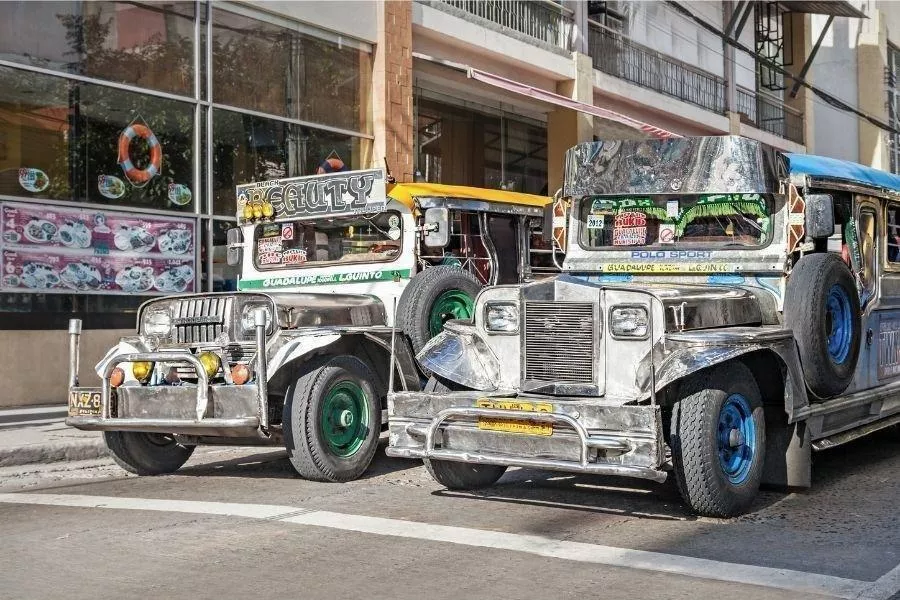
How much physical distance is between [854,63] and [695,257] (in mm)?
29995

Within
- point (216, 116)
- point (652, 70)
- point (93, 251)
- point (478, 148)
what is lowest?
point (93, 251)

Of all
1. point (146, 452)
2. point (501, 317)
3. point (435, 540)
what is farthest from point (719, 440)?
point (146, 452)

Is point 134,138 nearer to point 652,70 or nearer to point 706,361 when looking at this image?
point 706,361

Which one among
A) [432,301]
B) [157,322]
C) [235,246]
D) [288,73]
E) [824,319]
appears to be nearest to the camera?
[824,319]

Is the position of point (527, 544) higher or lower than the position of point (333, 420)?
lower

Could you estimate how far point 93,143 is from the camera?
1380 centimetres

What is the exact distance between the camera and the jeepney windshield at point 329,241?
9.34m

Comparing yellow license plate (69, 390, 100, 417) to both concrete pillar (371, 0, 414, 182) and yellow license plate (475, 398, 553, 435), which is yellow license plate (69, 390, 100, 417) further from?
concrete pillar (371, 0, 414, 182)

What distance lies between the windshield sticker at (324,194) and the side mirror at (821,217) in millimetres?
3399

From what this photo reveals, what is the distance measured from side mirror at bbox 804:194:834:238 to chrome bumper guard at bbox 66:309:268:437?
3753 millimetres

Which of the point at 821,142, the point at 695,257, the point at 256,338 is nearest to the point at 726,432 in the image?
the point at 695,257

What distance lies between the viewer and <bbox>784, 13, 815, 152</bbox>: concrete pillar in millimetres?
31328

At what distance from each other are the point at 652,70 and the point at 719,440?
1943cm

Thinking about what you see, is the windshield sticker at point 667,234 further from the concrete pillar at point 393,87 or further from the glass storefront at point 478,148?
the glass storefront at point 478,148
